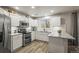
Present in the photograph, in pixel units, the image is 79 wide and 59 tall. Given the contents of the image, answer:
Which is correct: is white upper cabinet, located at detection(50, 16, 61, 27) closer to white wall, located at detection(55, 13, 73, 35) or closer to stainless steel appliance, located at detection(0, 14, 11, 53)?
white wall, located at detection(55, 13, 73, 35)

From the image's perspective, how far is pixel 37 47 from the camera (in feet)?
5.07

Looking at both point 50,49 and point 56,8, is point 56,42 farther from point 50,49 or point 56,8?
point 56,8

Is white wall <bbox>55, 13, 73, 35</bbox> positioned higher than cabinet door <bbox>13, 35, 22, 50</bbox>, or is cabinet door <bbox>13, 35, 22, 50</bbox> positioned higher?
white wall <bbox>55, 13, 73, 35</bbox>

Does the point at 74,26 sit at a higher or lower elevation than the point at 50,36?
higher

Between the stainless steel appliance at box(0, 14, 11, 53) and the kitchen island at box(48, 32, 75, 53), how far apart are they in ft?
3.18

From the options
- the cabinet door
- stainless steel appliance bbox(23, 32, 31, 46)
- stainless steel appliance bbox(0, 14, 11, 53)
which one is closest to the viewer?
stainless steel appliance bbox(0, 14, 11, 53)

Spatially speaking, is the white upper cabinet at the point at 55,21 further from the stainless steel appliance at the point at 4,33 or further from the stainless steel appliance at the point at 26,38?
the stainless steel appliance at the point at 4,33

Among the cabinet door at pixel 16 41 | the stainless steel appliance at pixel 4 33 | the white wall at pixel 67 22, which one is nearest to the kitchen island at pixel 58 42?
the white wall at pixel 67 22

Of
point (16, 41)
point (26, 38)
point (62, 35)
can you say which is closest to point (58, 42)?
point (62, 35)

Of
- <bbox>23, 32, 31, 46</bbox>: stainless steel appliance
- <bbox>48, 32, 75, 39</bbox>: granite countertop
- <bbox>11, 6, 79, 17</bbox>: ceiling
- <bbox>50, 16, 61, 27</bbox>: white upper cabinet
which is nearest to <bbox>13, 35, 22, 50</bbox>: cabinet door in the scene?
<bbox>23, 32, 31, 46</bbox>: stainless steel appliance

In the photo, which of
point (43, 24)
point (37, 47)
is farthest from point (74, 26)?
point (37, 47)

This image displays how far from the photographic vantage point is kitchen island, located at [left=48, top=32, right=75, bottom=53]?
1.46 m

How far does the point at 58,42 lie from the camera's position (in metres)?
1.51
